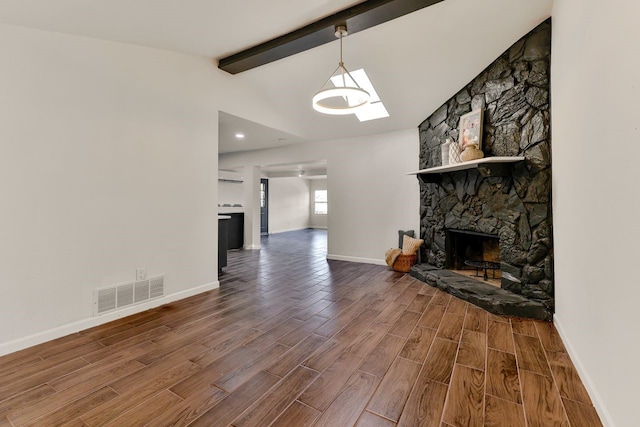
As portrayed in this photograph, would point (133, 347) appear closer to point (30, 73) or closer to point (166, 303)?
point (166, 303)

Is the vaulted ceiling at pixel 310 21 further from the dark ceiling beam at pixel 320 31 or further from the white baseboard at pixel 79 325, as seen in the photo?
the white baseboard at pixel 79 325

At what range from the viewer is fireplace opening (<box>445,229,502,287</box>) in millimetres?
4094

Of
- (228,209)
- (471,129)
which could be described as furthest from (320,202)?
(471,129)

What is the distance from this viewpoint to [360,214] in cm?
560

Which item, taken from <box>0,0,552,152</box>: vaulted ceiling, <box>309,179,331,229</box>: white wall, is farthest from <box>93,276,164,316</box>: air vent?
<box>309,179,331,229</box>: white wall

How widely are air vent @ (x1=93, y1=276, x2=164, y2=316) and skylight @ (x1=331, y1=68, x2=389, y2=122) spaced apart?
3.41m

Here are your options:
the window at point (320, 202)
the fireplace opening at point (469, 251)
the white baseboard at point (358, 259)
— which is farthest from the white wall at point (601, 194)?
the window at point (320, 202)

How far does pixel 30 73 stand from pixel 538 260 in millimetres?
4893

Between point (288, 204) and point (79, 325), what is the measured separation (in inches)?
389

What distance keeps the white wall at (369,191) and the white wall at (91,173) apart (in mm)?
2791

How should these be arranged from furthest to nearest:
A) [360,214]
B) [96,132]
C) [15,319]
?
[360,214]
[96,132]
[15,319]

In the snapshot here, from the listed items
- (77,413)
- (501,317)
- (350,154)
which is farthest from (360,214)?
(77,413)

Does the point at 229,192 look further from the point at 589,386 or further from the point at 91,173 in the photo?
the point at 589,386

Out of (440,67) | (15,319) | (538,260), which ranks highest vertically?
(440,67)
